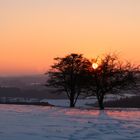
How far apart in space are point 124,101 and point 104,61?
2127 cm

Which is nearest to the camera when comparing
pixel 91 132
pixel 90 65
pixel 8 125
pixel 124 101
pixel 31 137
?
pixel 31 137

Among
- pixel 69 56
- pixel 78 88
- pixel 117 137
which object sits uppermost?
pixel 69 56

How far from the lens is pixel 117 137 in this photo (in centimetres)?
1662

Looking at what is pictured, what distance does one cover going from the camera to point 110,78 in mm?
47344

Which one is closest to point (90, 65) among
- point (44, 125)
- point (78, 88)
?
point (78, 88)

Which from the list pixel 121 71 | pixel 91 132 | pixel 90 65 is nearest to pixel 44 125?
pixel 91 132

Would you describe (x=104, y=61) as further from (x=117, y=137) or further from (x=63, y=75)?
(x=117, y=137)

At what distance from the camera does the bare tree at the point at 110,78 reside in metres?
46.6

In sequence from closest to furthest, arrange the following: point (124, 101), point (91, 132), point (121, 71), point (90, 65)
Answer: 1. point (91, 132)
2. point (121, 71)
3. point (90, 65)
4. point (124, 101)

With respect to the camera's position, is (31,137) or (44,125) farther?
(44,125)

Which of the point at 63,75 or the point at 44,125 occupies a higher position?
the point at 63,75

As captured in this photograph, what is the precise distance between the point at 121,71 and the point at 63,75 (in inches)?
336

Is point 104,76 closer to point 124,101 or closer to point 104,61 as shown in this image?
point 104,61

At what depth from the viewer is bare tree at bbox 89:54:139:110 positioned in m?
46.6
